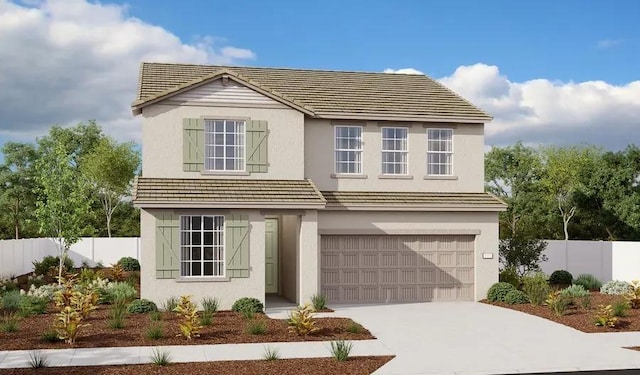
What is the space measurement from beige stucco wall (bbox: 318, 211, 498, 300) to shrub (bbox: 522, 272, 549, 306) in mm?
1198

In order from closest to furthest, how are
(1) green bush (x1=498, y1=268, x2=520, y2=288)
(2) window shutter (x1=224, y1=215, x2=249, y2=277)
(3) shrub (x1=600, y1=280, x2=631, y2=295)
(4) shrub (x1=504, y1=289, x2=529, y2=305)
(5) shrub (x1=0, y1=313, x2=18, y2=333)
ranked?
(5) shrub (x1=0, y1=313, x2=18, y2=333) → (2) window shutter (x1=224, y1=215, x2=249, y2=277) → (4) shrub (x1=504, y1=289, x2=529, y2=305) → (1) green bush (x1=498, y1=268, x2=520, y2=288) → (3) shrub (x1=600, y1=280, x2=631, y2=295)

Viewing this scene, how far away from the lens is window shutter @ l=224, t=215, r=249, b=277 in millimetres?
21781

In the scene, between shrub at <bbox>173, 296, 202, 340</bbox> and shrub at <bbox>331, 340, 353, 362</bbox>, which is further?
shrub at <bbox>173, 296, 202, 340</bbox>

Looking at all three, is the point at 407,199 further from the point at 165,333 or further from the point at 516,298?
the point at 165,333

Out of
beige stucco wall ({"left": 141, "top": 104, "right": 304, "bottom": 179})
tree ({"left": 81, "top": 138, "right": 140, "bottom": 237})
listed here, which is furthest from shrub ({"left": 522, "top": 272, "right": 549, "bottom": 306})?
tree ({"left": 81, "top": 138, "right": 140, "bottom": 237})

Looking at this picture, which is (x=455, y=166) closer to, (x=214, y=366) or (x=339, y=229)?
(x=339, y=229)

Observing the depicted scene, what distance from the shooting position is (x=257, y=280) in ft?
72.1

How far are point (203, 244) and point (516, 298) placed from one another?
9.93 meters

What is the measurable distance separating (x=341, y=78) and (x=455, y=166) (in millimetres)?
5896

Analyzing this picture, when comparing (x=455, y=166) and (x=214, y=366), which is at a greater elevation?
(x=455, y=166)

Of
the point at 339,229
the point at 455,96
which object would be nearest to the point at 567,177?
the point at 455,96

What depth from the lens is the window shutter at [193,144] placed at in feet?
75.8

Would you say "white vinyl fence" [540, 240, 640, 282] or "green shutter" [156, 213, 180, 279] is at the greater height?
A: "green shutter" [156, 213, 180, 279]

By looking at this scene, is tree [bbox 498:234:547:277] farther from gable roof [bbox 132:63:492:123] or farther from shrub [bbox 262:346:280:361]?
shrub [bbox 262:346:280:361]
